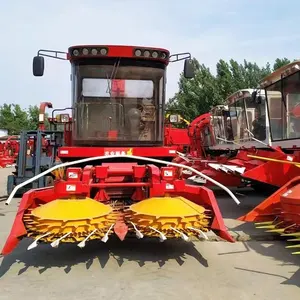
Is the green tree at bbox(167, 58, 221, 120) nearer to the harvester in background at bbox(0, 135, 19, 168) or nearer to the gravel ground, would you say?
the harvester in background at bbox(0, 135, 19, 168)

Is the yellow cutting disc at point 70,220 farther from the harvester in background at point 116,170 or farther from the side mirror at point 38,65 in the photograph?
the side mirror at point 38,65

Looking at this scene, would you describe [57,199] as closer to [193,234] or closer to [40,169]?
[193,234]

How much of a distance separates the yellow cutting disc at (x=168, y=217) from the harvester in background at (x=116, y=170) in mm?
11

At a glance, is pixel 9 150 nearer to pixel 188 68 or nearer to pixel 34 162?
pixel 34 162

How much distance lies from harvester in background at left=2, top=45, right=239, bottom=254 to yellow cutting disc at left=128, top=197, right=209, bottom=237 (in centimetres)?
1

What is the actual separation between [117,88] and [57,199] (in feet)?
6.55

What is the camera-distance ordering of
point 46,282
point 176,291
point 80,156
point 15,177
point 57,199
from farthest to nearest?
point 15,177 < point 80,156 < point 57,199 < point 46,282 < point 176,291

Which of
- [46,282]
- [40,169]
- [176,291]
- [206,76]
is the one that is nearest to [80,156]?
[46,282]

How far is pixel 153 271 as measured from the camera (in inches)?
193

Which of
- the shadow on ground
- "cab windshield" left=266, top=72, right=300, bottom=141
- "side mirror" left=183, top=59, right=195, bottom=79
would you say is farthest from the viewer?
"cab windshield" left=266, top=72, right=300, bottom=141

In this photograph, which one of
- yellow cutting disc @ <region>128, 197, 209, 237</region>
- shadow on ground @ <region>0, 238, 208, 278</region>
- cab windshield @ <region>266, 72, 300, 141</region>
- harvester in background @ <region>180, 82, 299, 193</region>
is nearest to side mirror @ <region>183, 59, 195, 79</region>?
harvester in background @ <region>180, 82, 299, 193</region>

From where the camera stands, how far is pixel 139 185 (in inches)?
213

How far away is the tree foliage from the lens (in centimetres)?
2905

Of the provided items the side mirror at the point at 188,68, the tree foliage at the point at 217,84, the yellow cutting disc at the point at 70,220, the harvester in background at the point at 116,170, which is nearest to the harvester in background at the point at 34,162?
the harvester in background at the point at 116,170
